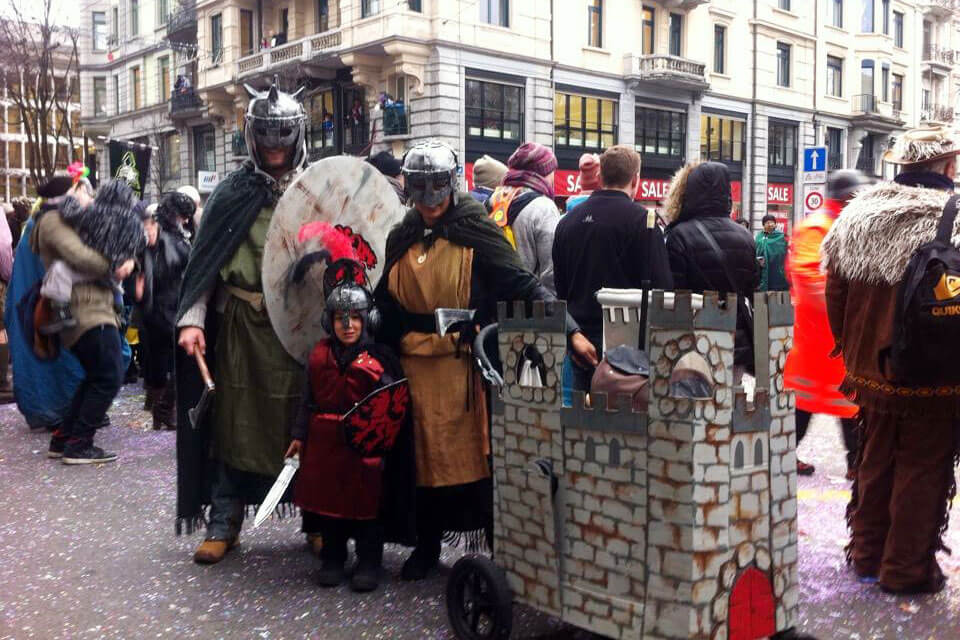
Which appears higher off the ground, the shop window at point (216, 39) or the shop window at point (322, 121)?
the shop window at point (216, 39)

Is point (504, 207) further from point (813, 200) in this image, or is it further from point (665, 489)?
point (813, 200)

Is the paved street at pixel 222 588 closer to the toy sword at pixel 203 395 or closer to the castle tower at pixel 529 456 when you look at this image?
the castle tower at pixel 529 456

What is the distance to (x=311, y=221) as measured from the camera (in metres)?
4.23

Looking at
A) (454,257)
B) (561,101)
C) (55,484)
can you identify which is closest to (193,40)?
(561,101)

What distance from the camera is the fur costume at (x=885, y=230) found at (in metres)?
3.78

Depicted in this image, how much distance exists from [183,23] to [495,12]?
1421cm

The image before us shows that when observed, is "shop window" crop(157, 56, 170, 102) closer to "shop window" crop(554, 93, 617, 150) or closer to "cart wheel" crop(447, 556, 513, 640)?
"shop window" crop(554, 93, 617, 150)

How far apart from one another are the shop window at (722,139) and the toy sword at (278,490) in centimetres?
3023

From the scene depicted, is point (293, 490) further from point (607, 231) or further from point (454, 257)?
point (607, 231)

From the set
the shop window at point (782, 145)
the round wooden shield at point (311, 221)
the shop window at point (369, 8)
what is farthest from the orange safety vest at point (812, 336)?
the shop window at point (782, 145)

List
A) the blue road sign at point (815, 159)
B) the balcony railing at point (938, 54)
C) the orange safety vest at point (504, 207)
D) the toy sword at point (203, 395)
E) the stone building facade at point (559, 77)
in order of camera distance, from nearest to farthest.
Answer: the toy sword at point (203, 395) → the orange safety vest at point (504, 207) → the blue road sign at point (815, 159) → the stone building facade at point (559, 77) → the balcony railing at point (938, 54)

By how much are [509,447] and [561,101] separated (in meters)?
25.3

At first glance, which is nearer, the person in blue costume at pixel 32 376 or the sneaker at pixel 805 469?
the sneaker at pixel 805 469

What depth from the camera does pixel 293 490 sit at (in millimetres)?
4227
